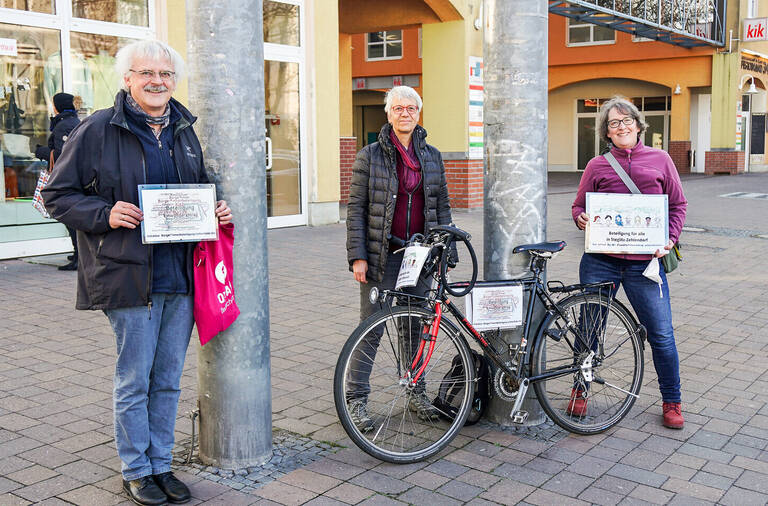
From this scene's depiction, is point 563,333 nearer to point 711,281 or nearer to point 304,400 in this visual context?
point 304,400

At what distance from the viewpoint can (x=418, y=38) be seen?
32.0m

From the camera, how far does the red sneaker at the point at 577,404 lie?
4641 mm

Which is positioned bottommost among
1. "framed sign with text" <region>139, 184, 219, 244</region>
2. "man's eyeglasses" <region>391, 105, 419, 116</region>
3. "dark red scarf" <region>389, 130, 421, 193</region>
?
"framed sign with text" <region>139, 184, 219, 244</region>

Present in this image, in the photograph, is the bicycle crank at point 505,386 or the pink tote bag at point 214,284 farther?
the bicycle crank at point 505,386

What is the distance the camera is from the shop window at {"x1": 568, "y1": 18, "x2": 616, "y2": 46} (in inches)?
1230

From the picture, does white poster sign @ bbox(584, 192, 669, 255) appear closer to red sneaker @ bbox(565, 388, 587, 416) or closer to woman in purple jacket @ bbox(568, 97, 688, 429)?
woman in purple jacket @ bbox(568, 97, 688, 429)

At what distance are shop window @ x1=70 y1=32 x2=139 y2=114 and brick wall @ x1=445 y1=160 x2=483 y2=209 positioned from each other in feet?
21.5

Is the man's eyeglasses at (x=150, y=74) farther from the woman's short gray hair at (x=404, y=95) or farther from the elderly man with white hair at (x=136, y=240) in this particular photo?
the woman's short gray hair at (x=404, y=95)

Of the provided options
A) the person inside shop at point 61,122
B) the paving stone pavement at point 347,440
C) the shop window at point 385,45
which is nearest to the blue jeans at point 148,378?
the paving stone pavement at point 347,440

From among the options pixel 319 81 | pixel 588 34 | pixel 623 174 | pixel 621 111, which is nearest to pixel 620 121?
pixel 621 111

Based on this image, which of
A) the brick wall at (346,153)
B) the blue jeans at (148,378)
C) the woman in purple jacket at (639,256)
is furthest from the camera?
the brick wall at (346,153)

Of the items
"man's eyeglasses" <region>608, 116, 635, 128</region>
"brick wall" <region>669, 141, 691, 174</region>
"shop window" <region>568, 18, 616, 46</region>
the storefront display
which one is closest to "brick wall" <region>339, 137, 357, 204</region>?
the storefront display

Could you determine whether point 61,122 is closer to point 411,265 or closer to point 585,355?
point 411,265

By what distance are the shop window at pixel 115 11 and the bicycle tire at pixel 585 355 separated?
7.84 metres
